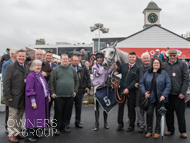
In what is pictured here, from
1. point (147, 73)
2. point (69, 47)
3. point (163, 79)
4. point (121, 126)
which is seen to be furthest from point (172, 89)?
point (69, 47)

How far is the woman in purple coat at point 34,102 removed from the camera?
4.29m

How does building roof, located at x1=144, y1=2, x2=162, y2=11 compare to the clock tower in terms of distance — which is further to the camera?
building roof, located at x1=144, y1=2, x2=162, y2=11

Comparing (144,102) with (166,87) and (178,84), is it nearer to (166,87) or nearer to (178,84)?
(166,87)

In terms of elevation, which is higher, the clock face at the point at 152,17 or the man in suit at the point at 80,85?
the clock face at the point at 152,17

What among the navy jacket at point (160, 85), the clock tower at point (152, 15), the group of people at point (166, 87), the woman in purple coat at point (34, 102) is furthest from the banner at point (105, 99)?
the clock tower at point (152, 15)

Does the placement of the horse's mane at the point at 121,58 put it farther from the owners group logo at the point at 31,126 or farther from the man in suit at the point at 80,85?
the owners group logo at the point at 31,126

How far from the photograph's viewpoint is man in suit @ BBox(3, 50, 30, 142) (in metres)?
4.29

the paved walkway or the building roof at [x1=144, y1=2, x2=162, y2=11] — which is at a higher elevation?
the building roof at [x1=144, y1=2, x2=162, y2=11]

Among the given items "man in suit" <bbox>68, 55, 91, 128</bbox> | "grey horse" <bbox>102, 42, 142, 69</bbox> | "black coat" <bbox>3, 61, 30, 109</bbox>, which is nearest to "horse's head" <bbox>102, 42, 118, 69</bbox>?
"grey horse" <bbox>102, 42, 142, 69</bbox>

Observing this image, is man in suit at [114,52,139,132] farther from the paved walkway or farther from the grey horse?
the grey horse

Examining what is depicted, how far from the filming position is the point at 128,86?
5055 millimetres

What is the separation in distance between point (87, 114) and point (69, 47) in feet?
118

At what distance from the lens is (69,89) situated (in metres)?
4.88

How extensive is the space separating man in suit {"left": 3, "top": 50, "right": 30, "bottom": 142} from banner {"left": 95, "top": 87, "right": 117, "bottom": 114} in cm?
195
